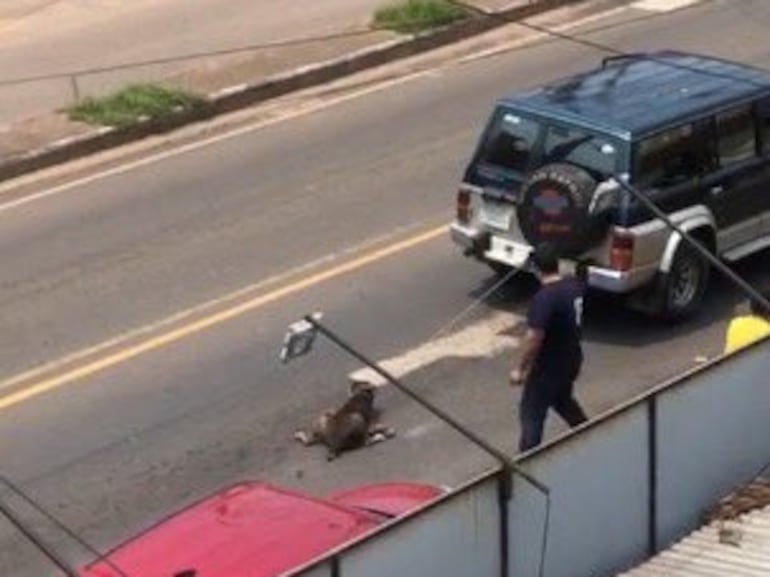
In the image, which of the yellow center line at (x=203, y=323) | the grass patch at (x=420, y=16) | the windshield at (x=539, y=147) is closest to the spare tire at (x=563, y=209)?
the windshield at (x=539, y=147)

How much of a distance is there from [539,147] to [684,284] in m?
1.45

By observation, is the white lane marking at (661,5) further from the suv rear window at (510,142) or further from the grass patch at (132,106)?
the suv rear window at (510,142)

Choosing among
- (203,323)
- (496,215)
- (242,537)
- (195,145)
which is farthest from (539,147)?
(242,537)

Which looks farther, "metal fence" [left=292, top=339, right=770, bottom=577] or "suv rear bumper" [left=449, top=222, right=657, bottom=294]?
"suv rear bumper" [left=449, top=222, right=657, bottom=294]

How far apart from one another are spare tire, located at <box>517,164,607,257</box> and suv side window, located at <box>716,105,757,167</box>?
137 cm

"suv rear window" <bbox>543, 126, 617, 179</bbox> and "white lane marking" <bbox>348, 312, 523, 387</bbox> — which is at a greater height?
"suv rear window" <bbox>543, 126, 617, 179</bbox>

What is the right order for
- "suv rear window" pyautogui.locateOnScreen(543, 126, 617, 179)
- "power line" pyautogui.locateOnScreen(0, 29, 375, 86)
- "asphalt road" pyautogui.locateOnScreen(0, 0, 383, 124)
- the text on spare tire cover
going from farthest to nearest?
1. "power line" pyautogui.locateOnScreen(0, 29, 375, 86)
2. "asphalt road" pyautogui.locateOnScreen(0, 0, 383, 124)
3. "suv rear window" pyautogui.locateOnScreen(543, 126, 617, 179)
4. the text on spare tire cover

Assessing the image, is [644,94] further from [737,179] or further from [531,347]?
[531,347]

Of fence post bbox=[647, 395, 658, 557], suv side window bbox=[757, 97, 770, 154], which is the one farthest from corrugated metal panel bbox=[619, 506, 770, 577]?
suv side window bbox=[757, 97, 770, 154]

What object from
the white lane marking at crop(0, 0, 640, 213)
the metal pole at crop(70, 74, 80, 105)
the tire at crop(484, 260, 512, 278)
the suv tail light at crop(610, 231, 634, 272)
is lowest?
the white lane marking at crop(0, 0, 640, 213)

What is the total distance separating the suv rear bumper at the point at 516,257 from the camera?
611 inches

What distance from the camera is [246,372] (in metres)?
15.4

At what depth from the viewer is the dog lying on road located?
46.1ft

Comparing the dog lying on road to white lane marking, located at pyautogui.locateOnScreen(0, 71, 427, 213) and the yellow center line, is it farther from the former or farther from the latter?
white lane marking, located at pyautogui.locateOnScreen(0, 71, 427, 213)
